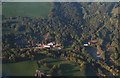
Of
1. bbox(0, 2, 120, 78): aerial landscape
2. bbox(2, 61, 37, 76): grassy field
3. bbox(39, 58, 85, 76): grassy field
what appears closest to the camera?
bbox(2, 61, 37, 76): grassy field

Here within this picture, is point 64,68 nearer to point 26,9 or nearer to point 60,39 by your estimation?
point 60,39

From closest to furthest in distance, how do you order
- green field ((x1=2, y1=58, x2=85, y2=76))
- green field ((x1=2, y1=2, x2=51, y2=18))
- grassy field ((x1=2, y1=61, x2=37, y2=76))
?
grassy field ((x1=2, y1=61, x2=37, y2=76)), green field ((x1=2, y1=58, x2=85, y2=76)), green field ((x1=2, y1=2, x2=51, y2=18))

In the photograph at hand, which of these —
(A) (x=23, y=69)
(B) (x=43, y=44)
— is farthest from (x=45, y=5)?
(A) (x=23, y=69)

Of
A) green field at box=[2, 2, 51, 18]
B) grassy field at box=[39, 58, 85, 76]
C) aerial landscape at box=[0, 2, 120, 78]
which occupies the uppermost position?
green field at box=[2, 2, 51, 18]

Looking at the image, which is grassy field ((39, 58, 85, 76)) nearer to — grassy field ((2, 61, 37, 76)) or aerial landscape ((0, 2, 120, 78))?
aerial landscape ((0, 2, 120, 78))

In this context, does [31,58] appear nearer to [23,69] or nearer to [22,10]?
[23,69]

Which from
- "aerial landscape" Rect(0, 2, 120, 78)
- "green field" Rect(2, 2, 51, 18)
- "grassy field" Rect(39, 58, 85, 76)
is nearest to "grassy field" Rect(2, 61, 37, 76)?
"aerial landscape" Rect(0, 2, 120, 78)

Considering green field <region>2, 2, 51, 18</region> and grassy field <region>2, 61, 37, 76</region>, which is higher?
green field <region>2, 2, 51, 18</region>

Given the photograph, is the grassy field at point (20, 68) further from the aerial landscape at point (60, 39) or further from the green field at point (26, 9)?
the green field at point (26, 9)
